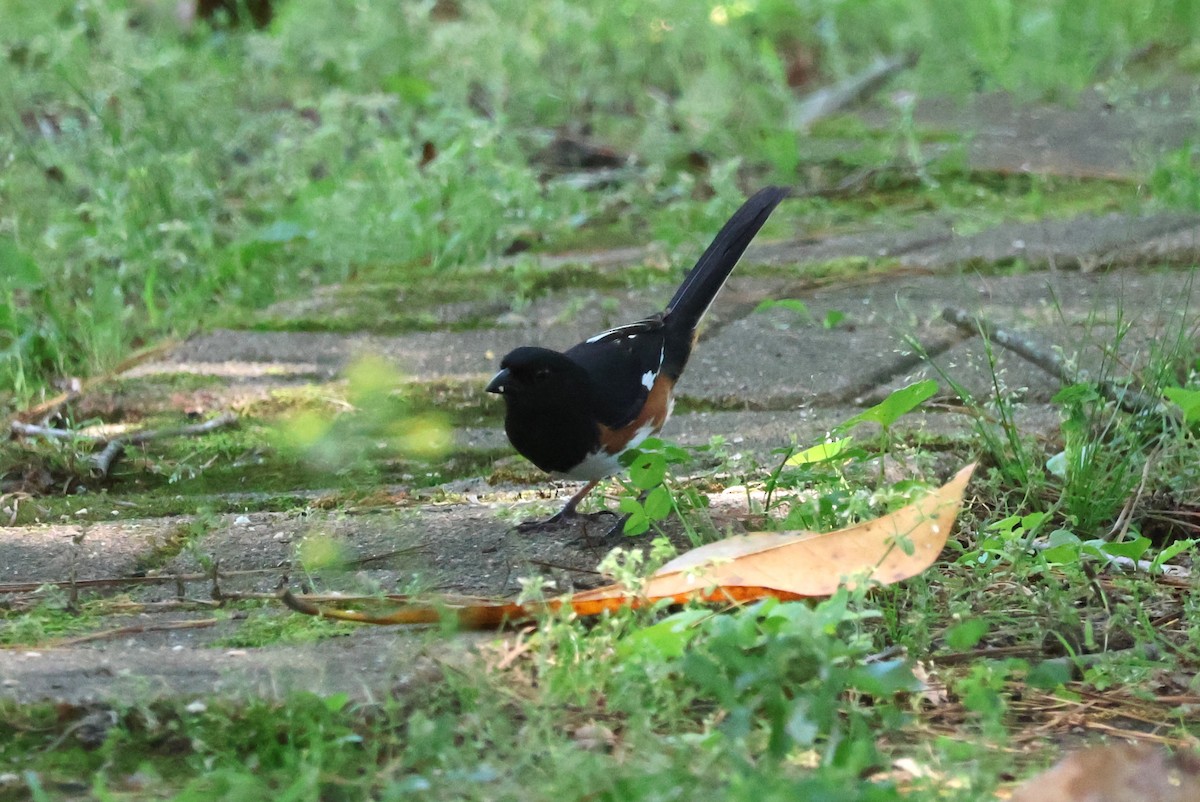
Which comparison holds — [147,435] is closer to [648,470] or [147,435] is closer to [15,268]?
[15,268]

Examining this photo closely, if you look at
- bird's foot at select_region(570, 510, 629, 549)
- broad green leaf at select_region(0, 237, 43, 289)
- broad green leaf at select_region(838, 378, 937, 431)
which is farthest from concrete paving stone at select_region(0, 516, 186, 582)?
broad green leaf at select_region(0, 237, 43, 289)

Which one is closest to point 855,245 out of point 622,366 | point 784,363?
point 784,363

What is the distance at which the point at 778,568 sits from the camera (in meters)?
2.29

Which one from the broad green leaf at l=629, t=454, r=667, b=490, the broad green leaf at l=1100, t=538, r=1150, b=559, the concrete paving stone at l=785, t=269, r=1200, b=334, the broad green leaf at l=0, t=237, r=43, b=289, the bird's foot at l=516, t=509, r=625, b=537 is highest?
the broad green leaf at l=0, t=237, r=43, b=289

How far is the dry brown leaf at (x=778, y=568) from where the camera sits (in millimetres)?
A: 2232

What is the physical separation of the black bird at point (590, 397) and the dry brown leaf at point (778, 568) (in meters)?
0.48

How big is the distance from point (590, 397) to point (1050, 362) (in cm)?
103

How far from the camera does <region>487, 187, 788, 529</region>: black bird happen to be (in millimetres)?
2898

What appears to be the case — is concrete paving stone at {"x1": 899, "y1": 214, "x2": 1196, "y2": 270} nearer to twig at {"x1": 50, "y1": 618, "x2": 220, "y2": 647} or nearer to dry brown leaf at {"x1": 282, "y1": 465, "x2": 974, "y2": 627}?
dry brown leaf at {"x1": 282, "y1": 465, "x2": 974, "y2": 627}

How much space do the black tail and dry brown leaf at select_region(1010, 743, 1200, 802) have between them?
1.89 m

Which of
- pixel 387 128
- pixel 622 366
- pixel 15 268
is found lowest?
pixel 622 366

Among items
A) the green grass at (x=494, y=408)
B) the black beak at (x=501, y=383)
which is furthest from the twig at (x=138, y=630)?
the black beak at (x=501, y=383)

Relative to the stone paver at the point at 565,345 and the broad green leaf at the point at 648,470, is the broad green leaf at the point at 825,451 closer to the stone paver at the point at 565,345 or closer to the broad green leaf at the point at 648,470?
the stone paver at the point at 565,345

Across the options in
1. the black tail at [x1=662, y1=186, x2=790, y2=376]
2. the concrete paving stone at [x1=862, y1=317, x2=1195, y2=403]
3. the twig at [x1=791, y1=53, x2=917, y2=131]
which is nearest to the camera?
the concrete paving stone at [x1=862, y1=317, x2=1195, y2=403]
